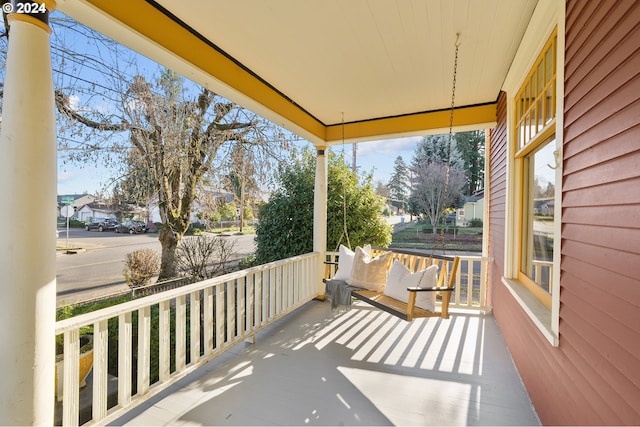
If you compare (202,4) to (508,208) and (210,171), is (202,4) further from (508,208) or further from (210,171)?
(210,171)

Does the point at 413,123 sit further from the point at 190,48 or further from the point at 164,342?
the point at 164,342

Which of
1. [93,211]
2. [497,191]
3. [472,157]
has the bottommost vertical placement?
[93,211]

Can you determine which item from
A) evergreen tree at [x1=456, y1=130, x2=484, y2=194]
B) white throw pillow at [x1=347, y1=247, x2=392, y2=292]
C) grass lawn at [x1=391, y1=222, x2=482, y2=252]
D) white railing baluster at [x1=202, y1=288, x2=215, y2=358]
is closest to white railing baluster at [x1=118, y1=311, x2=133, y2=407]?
white railing baluster at [x1=202, y1=288, x2=215, y2=358]

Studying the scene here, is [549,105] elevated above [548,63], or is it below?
below

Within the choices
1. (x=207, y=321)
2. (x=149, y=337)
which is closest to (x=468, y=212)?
(x=207, y=321)

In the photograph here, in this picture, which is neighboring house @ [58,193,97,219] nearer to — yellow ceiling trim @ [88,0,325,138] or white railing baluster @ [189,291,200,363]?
white railing baluster @ [189,291,200,363]

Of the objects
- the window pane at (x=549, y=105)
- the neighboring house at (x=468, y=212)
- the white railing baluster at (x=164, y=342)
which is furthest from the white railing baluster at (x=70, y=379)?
the neighboring house at (x=468, y=212)

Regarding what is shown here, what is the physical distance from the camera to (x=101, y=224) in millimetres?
4660

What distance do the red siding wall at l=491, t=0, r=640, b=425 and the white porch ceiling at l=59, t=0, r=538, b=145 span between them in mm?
797

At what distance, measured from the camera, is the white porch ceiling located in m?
1.90

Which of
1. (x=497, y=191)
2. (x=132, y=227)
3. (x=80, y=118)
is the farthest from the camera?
(x=132, y=227)

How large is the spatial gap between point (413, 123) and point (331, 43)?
77.6 inches

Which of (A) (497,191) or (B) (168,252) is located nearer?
(A) (497,191)

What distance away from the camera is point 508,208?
2.91m
